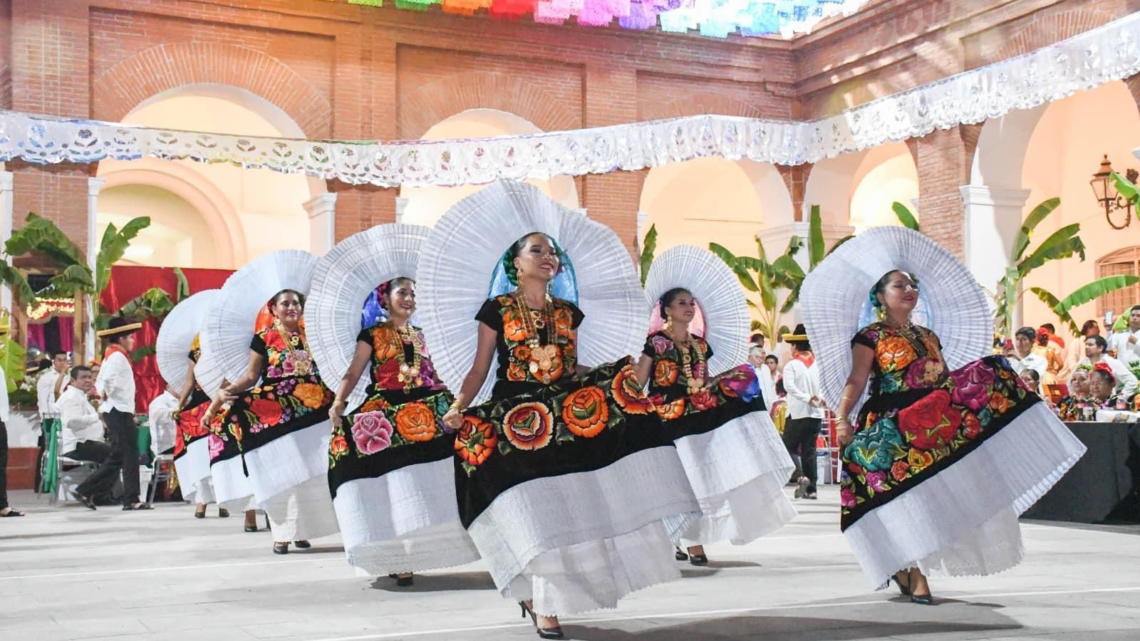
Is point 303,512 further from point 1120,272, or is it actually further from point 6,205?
point 1120,272

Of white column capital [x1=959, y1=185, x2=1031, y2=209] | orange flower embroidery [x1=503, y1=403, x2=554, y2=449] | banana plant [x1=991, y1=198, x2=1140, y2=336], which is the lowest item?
orange flower embroidery [x1=503, y1=403, x2=554, y2=449]

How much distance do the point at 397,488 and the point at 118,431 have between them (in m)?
6.98

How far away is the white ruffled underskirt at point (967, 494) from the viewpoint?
5.72 m

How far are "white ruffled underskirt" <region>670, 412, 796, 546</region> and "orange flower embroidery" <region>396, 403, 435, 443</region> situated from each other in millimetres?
1473

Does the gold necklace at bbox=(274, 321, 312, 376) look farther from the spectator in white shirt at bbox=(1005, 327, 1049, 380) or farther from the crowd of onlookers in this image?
Answer: the spectator in white shirt at bbox=(1005, 327, 1049, 380)

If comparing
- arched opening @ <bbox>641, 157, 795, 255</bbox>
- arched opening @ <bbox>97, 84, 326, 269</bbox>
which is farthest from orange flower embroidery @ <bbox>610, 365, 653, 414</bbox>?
arched opening @ <bbox>641, 157, 795, 255</bbox>

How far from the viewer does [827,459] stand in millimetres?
15289

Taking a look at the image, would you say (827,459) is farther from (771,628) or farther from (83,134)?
(771,628)

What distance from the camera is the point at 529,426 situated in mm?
5168

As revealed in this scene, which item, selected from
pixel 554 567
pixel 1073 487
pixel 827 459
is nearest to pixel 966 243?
pixel 827 459

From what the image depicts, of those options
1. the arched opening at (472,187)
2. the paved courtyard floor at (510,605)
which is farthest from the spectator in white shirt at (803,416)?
the arched opening at (472,187)

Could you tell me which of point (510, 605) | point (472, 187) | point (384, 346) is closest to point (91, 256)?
point (472, 187)

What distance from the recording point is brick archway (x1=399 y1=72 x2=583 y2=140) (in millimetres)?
18062

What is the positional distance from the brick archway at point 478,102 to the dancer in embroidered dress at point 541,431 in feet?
41.9
